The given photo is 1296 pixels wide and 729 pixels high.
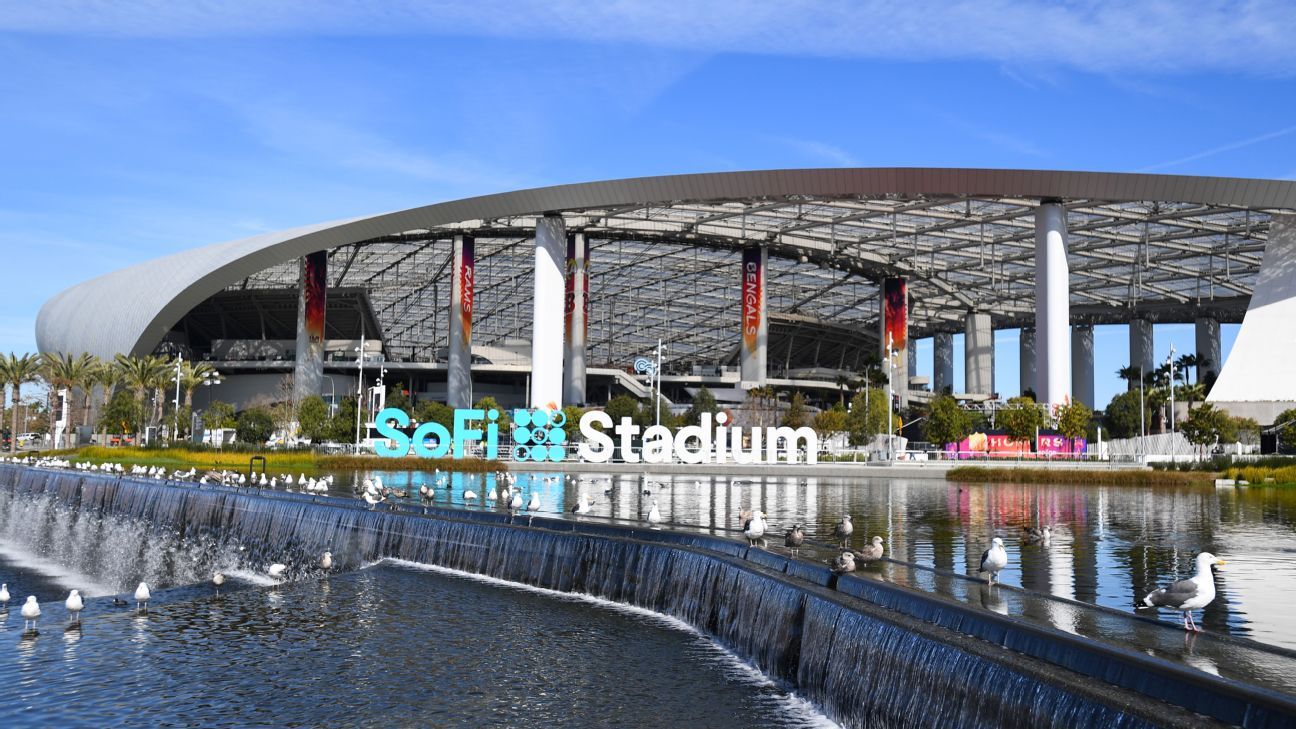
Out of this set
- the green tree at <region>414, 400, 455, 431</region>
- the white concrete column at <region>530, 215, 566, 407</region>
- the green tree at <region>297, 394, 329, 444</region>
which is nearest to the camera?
the green tree at <region>297, 394, 329, 444</region>

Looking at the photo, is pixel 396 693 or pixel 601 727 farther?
pixel 396 693

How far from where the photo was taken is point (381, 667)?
14.3m

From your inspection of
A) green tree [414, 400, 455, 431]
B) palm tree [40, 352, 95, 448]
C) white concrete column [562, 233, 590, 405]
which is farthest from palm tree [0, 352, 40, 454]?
white concrete column [562, 233, 590, 405]

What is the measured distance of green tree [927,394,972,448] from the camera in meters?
80.2

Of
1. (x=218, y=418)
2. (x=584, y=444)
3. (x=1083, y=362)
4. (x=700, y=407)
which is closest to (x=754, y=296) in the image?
(x=700, y=407)

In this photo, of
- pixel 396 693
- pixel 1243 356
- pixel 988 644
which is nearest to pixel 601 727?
pixel 396 693

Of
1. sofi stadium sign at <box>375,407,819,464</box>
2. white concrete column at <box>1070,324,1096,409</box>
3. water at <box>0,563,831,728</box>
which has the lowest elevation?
water at <box>0,563,831,728</box>

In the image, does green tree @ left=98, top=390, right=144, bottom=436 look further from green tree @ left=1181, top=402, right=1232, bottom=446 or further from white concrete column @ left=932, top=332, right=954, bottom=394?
white concrete column @ left=932, top=332, right=954, bottom=394

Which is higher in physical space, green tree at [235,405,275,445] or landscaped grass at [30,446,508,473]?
green tree at [235,405,275,445]

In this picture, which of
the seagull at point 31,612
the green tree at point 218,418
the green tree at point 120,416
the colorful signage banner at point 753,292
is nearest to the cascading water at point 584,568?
the seagull at point 31,612

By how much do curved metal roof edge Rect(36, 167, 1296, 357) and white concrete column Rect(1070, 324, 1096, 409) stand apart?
48.8 meters

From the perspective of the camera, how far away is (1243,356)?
7519cm

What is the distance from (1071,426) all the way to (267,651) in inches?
2613

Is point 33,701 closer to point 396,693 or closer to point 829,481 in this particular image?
point 396,693
